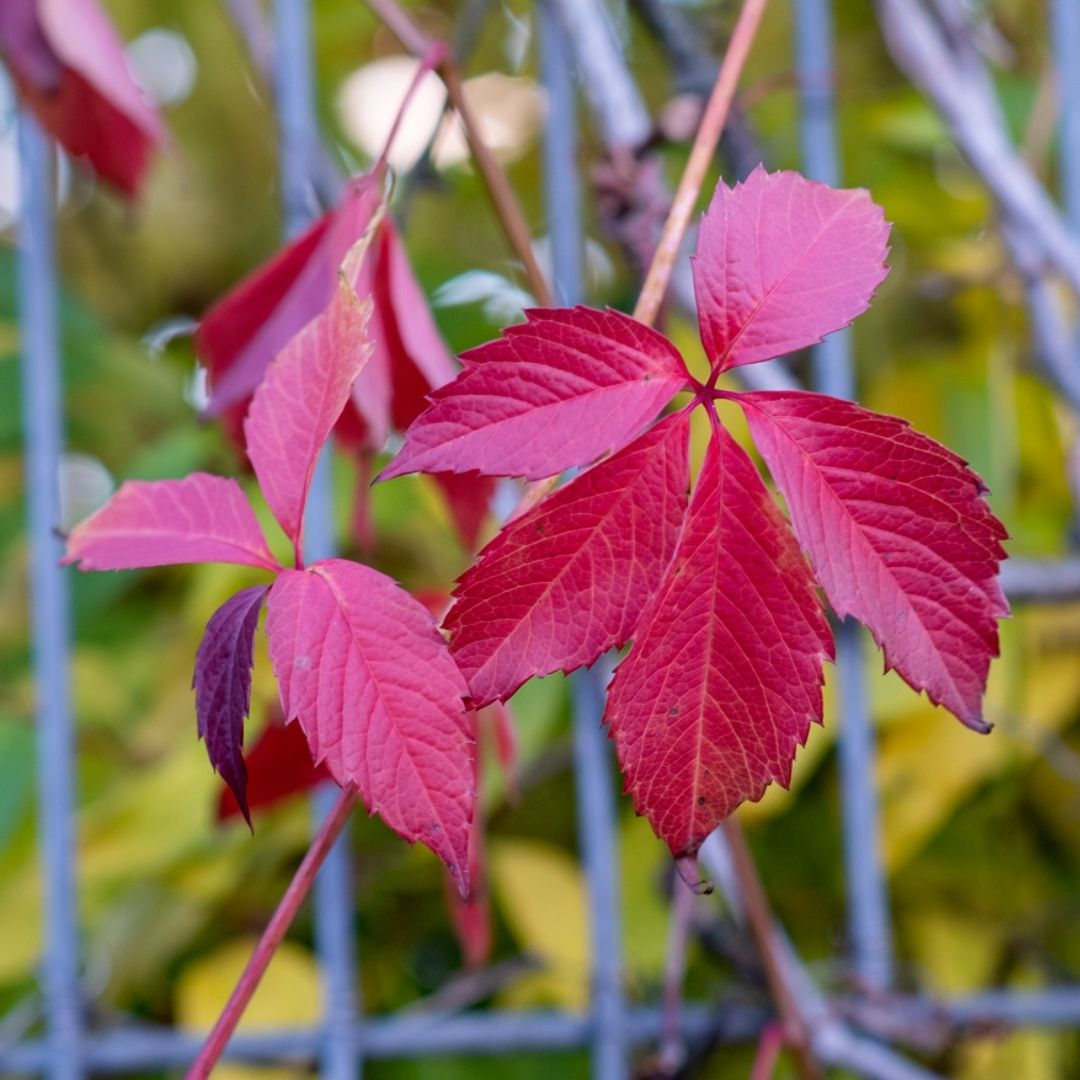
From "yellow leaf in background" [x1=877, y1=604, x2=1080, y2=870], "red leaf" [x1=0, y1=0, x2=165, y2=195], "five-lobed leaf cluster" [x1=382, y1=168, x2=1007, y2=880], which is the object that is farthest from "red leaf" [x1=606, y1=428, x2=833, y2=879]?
"yellow leaf in background" [x1=877, y1=604, x2=1080, y2=870]

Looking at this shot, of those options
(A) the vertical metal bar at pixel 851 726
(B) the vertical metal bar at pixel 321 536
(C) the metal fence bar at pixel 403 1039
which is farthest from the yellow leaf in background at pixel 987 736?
(B) the vertical metal bar at pixel 321 536

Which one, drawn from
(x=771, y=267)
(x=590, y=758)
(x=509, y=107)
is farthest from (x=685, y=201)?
(x=509, y=107)

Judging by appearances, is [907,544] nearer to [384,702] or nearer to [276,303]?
[384,702]

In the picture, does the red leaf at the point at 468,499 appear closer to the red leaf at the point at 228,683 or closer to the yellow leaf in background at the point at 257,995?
the red leaf at the point at 228,683

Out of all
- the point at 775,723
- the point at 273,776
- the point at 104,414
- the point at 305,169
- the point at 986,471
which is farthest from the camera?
the point at 104,414

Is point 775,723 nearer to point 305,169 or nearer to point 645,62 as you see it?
point 305,169

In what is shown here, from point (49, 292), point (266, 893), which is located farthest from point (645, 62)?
point (266, 893)

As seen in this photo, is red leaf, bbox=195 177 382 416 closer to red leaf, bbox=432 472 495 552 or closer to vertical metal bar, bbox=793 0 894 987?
red leaf, bbox=432 472 495 552
